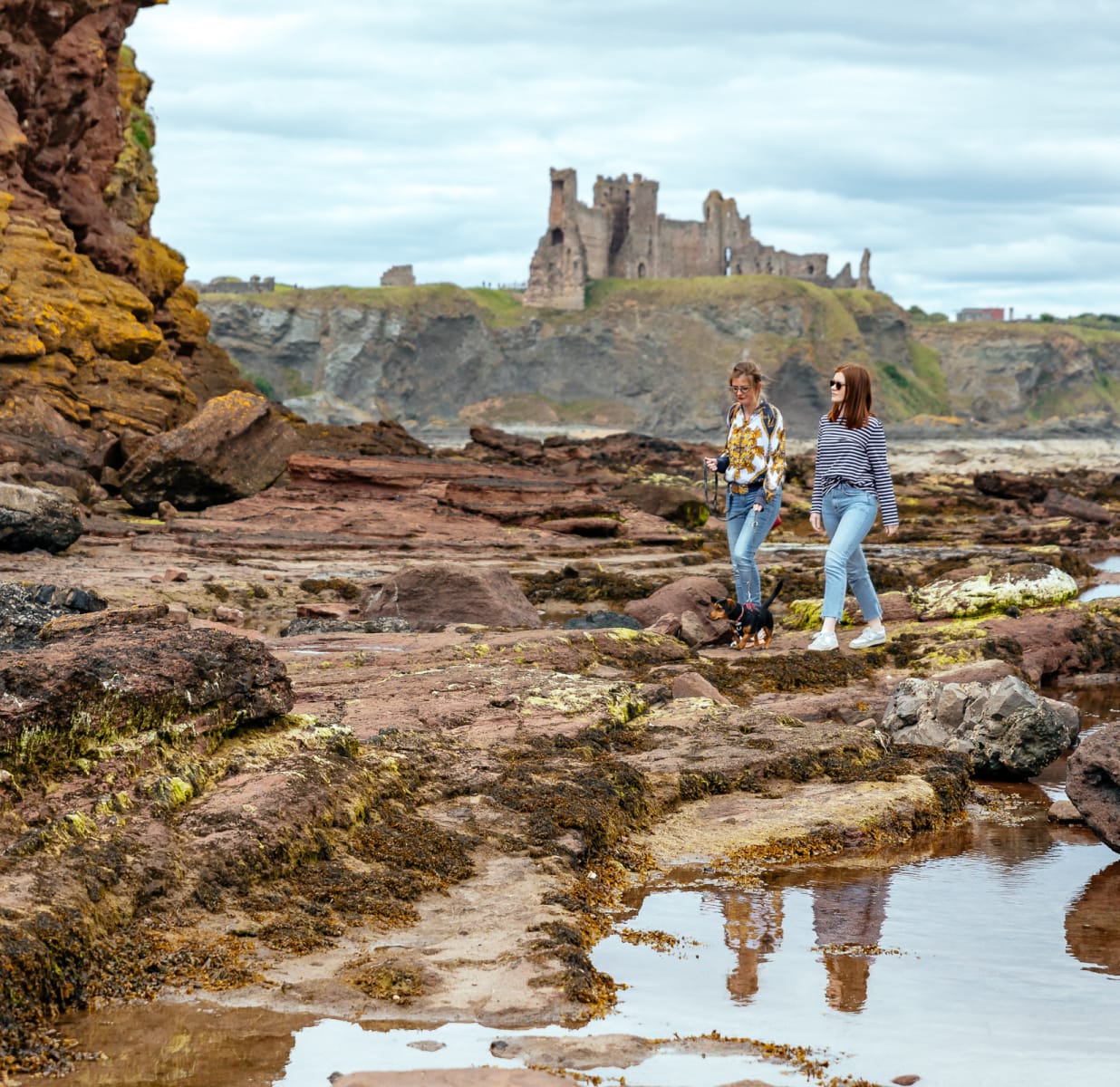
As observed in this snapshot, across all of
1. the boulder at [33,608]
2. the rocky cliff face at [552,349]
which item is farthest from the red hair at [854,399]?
the rocky cliff face at [552,349]

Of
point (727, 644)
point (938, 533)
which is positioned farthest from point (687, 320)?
point (727, 644)

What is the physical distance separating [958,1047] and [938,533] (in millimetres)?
24658

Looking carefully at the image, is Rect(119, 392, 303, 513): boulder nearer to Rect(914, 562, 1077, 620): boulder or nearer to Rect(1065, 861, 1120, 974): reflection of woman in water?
Rect(914, 562, 1077, 620): boulder

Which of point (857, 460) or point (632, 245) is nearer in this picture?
point (857, 460)

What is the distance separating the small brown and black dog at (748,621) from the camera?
11.7m

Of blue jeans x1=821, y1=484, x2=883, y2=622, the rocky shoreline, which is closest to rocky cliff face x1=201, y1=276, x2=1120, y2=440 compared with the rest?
the rocky shoreline

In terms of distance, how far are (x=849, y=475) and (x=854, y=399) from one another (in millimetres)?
546

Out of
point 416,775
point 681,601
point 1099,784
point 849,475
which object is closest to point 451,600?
point 681,601

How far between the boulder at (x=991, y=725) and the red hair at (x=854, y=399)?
236 centimetres

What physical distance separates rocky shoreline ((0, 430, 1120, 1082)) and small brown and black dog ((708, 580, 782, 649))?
18 cm

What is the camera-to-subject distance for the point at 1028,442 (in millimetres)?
102438

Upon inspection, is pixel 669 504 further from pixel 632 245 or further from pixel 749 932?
pixel 632 245

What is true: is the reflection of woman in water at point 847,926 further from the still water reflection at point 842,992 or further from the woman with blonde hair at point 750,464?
the woman with blonde hair at point 750,464

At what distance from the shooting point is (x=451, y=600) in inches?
503
